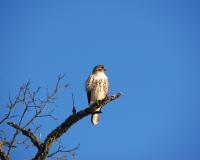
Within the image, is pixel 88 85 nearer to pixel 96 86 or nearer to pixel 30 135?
pixel 96 86

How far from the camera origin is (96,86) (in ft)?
35.8

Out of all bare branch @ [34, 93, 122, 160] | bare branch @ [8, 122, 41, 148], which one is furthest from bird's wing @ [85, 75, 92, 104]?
bare branch @ [8, 122, 41, 148]

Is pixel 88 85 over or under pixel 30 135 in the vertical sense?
over

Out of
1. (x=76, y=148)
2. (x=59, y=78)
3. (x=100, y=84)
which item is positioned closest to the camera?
(x=76, y=148)

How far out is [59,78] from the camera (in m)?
7.74

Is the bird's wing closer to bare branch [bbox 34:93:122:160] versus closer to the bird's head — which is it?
the bird's head

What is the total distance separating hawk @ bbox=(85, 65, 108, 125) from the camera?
10906 mm

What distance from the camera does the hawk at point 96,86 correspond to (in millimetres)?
10906

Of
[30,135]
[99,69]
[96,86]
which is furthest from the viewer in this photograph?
[99,69]

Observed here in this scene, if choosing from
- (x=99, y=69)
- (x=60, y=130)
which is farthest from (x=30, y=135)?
(x=99, y=69)

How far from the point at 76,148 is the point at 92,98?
400 cm

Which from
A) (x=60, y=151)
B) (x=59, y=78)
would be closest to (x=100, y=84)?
(x=59, y=78)

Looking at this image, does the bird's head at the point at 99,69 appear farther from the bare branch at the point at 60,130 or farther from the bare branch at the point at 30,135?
the bare branch at the point at 30,135

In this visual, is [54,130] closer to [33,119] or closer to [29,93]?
[33,119]
